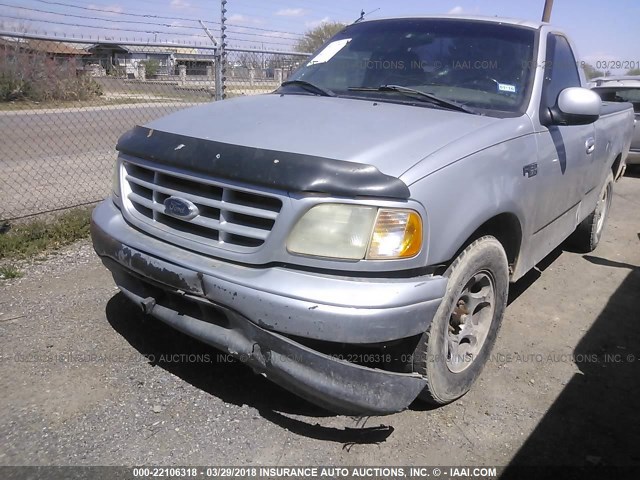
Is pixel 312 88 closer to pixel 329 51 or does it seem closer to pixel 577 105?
pixel 329 51

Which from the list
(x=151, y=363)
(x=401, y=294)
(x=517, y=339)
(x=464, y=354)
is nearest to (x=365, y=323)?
(x=401, y=294)

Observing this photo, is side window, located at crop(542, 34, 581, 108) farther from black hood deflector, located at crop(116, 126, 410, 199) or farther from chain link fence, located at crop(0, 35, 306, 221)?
chain link fence, located at crop(0, 35, 306, 221)

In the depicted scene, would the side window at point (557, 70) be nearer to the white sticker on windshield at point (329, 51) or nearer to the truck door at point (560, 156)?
the truck door at point (560, 156)

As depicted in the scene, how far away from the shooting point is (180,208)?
2598mm

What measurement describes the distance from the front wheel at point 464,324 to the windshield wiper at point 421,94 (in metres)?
0.78

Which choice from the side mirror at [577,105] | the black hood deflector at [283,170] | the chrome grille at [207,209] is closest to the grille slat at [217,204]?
the chrome grille at [207,209]

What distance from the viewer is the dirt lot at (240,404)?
255 centimetres

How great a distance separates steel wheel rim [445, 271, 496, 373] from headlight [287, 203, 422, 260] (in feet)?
1.96

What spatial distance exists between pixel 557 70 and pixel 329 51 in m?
1.62

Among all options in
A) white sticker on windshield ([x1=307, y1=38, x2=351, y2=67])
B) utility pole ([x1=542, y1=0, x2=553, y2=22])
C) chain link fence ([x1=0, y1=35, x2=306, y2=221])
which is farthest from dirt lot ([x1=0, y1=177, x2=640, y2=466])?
utility pole ([x1=542, y1=0, x2=553, y2=22])

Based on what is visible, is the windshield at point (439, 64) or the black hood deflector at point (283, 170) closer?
the black hood deflector at point (283, 170)

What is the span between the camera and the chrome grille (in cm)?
239

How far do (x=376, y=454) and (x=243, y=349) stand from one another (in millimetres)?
791

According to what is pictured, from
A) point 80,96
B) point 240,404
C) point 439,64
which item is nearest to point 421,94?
point 439,64
